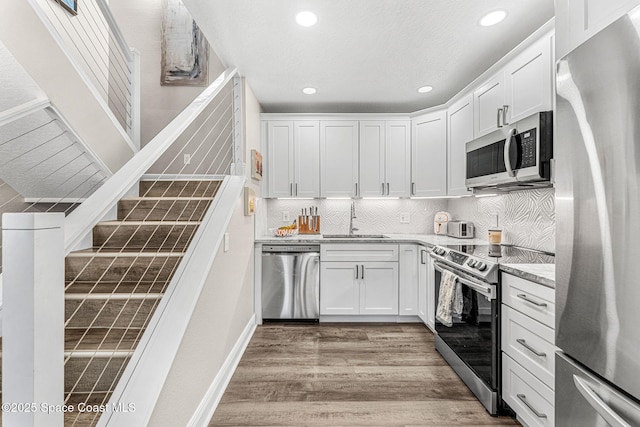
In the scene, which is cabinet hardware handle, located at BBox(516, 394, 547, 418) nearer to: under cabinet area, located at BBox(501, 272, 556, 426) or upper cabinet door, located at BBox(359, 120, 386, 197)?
under cabinet area, located at BBox(501, 272, 556, 426)

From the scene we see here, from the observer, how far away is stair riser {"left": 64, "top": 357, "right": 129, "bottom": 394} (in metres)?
1.52

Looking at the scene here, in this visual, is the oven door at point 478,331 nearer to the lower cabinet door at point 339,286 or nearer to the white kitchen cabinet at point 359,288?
the white kitchen cabinet at point 359,288

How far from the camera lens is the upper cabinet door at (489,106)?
2557 mm

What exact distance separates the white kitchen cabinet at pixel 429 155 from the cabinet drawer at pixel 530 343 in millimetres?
1935

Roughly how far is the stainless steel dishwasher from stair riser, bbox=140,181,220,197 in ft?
2.78

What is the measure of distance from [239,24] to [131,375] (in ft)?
7.12

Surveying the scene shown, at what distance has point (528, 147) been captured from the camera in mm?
2078

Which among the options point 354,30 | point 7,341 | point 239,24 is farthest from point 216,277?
point 354,30

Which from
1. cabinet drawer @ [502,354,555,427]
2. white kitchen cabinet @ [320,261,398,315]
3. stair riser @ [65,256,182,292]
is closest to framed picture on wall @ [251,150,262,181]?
white kitchen cabinet @ [320,261,398,315]

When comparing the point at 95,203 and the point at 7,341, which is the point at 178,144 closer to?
the point at 95,203

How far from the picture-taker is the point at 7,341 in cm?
55

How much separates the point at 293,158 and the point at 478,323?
8.54 feet

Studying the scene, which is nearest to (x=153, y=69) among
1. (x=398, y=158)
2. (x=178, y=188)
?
(x=178, y=188)

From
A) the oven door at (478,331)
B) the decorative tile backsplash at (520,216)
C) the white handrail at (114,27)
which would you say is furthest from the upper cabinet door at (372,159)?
the white handrail at (114,27)
